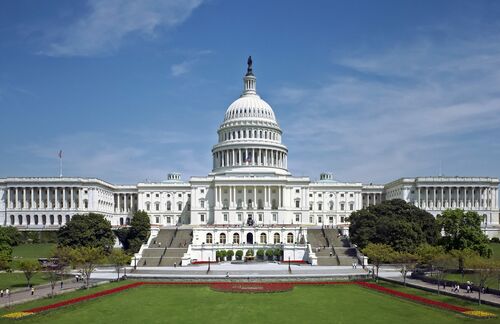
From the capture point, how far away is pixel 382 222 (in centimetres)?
9325

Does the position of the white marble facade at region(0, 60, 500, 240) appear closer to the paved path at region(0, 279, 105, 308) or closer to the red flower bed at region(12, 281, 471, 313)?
the red flower bed at region(12, 281, 471, 313)

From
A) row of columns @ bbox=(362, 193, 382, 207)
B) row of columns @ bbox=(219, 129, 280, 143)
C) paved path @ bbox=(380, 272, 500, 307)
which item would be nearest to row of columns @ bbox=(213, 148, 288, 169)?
row of columns @ bbox=(219, 129, 280, 143)

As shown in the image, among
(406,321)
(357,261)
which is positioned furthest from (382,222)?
(406,321)

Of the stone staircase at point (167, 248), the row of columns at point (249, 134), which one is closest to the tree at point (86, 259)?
the stone staircase at point (167, 248)

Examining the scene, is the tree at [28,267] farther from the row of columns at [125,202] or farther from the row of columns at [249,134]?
the row of columns at [125,202]

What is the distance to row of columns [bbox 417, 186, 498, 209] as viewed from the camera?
463 feet

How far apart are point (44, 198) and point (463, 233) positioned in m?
101

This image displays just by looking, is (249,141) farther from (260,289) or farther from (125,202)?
(260,289)

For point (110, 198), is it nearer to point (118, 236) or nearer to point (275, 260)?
point (118, 236)

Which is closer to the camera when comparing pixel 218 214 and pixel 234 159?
pixel 218 214

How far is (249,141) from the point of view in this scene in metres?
143

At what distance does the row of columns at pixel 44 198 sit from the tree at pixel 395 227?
71.3 m

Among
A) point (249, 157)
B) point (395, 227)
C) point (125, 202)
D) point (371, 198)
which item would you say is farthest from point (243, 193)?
point (395, 227)

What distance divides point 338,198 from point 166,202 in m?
45.5
